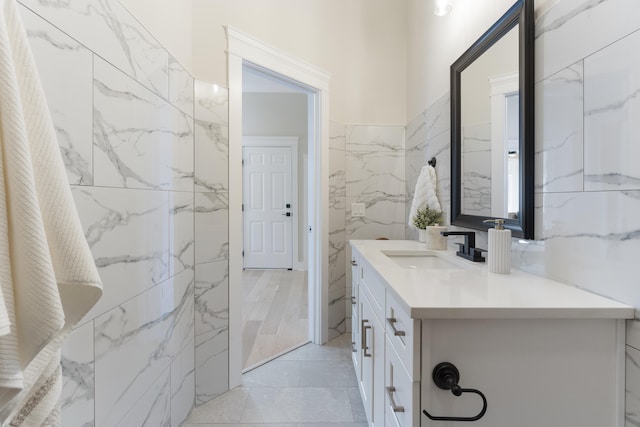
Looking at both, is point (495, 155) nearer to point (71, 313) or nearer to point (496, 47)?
point (496, 47)

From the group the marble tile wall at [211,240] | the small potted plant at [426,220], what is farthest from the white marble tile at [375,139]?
the marble tile wall at [211,240]

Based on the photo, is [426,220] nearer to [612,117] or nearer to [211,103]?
[612,117]

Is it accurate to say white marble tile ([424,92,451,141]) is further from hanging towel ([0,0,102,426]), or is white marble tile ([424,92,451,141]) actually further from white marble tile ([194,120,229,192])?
hanging towel ([0,0,102,426])

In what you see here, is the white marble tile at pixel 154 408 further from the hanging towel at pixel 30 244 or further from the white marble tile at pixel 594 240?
the white marble tile at pixel 594 240

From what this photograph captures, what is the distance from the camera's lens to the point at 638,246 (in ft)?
2.45

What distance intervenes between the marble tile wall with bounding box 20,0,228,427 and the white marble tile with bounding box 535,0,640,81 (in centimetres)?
141

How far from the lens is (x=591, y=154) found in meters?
0.88

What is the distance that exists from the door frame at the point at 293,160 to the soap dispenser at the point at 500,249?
400cm

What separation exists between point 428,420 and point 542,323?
0.37 m

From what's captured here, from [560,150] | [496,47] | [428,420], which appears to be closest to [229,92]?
[496,47]

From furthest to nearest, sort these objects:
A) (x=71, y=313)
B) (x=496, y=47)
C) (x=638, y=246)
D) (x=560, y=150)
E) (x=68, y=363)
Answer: (x=496, y=47) → (x=560, y=150) → (x=68, y=363) → (x=638, y=246) → (x=71, y=313)

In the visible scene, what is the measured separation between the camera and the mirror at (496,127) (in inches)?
44.3

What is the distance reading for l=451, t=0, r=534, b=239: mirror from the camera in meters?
1.13

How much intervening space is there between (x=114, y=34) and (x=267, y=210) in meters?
4.07
